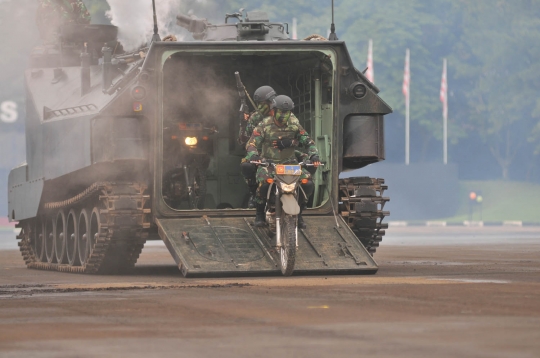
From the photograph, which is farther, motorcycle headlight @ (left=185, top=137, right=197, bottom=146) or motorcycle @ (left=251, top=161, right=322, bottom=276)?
motorcycle headlight @ (left=185, top=137, right=197, bottom=146)

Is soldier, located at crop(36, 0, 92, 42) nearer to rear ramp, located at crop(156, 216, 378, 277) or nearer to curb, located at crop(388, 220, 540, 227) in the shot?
rear ramp, located at crop(156, 216, 378, 277)

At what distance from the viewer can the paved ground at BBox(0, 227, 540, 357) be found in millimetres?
8391

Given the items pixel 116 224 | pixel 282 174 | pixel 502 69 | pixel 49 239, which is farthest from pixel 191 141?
pixel 502 69

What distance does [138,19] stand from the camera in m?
26.3

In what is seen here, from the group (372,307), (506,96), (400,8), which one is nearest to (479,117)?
(506,96)

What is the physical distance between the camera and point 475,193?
7794 cm

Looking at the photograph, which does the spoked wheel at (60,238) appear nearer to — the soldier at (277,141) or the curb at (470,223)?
the soldier at (277,141)

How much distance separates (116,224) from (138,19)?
9525mm

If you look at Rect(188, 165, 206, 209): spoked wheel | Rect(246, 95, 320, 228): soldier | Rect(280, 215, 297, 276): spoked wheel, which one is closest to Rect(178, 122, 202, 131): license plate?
Rect(188, 165, 206, 209): spoked wheel

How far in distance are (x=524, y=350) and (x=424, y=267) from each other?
11.2 meters

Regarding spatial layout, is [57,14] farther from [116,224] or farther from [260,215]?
[260,215]

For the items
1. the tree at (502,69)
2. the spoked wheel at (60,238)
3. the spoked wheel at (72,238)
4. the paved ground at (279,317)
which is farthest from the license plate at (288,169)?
the tree at (502,69)

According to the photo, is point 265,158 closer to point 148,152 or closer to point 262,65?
point 148,152

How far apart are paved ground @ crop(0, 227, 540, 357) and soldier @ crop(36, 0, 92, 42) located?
9.68 meters
